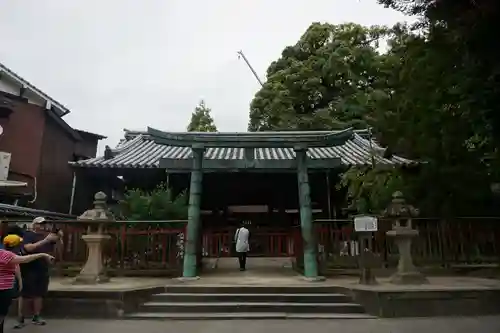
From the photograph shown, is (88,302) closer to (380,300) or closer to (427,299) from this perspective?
(380,300)

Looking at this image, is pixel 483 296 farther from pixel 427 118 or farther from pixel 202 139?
pixel 202 139

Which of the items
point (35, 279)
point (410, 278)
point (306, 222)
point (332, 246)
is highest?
point (306, 222)

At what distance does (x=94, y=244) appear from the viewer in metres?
8.85

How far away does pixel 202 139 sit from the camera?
1052 cm

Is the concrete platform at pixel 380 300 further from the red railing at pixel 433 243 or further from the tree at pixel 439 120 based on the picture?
the tree at pixel 439 120

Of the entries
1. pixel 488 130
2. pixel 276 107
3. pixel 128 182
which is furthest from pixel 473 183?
pixel 276 107

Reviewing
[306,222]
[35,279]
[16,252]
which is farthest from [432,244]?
[16,252]

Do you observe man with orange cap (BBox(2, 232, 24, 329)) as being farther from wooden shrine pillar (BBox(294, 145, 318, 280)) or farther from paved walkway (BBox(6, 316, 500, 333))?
wooden shrine pillar (BBox(294, 145, 318, 280))

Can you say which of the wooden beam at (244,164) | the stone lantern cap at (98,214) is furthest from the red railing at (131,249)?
the wooden beam at (244,164)

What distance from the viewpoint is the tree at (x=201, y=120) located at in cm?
3250

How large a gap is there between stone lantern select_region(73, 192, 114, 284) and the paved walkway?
57.0 inches

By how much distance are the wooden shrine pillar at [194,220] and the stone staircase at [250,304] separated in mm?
1286

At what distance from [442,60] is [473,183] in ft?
16.2

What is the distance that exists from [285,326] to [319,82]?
20.6m
